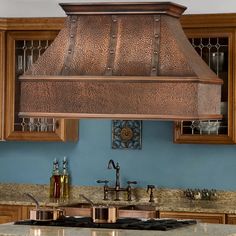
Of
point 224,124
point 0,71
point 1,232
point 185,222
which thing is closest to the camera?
point 1,232

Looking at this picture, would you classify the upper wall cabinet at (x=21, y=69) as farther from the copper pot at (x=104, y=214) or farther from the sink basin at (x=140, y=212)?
the copper pot at (x=104, y=214)

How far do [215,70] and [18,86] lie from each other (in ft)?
5.53

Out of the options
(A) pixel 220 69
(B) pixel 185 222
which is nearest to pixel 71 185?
(A) pixel 220 69

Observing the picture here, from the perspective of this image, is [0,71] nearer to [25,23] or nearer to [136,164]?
[25,23]

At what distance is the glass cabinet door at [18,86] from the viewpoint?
269 inches

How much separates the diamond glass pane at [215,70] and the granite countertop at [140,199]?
0.56 m

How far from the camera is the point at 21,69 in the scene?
6.90 m

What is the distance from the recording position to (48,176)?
7.16 metres

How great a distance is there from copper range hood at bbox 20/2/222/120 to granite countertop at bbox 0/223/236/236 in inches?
24.7

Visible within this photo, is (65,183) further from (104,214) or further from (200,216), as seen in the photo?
(104,214)

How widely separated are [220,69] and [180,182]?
1.02 metres

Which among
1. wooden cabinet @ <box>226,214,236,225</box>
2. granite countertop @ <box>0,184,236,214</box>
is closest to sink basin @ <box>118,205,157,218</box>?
granite countertop @ <box>0,184,236,214</box>

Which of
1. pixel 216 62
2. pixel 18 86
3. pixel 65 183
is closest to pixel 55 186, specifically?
pixel 65 183

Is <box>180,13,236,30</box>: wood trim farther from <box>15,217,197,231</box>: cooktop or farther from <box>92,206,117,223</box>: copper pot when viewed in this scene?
<box>92,206,117,223</box>: copper pot
